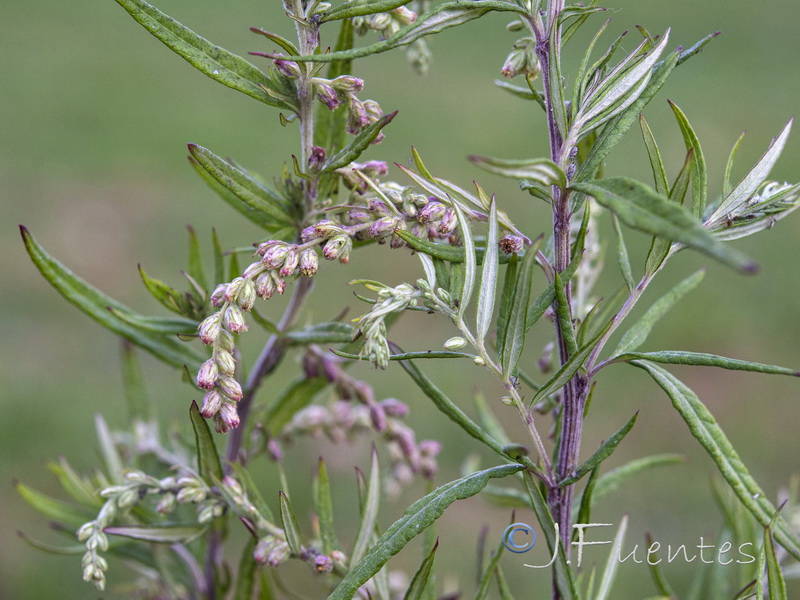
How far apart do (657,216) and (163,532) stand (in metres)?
1.09

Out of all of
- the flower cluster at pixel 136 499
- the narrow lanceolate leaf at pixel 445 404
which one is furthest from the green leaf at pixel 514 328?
the flower cluster at pixel 136 499

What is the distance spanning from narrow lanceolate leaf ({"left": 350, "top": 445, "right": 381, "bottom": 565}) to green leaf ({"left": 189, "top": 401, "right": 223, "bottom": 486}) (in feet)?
0.91

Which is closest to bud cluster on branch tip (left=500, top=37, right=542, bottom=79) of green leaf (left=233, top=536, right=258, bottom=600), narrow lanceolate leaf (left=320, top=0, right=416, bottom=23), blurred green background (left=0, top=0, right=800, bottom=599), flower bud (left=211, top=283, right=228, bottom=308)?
narrow lanceolate leaf (left=320, top=0, right=416, bottom=23)

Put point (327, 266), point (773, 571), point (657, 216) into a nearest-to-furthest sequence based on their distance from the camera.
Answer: point (657, 216), point (773, 571), point (327, 266)

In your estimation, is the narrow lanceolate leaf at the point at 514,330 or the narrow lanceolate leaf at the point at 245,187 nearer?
the narrow lanceolate leaf at the point at 514,330

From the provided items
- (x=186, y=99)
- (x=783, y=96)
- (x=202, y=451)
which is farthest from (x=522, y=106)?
(x=202, y=451)

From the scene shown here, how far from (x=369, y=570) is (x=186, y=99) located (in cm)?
694

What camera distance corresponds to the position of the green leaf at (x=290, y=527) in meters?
1.25

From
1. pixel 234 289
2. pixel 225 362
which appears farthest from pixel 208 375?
pixel 234 289

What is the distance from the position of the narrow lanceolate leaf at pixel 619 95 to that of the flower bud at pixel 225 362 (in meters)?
0.63

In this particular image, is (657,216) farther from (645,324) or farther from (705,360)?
(645,324)

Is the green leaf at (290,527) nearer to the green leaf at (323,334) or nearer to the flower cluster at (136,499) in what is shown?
the flower cluster at (136,499)

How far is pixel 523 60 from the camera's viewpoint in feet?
4.09

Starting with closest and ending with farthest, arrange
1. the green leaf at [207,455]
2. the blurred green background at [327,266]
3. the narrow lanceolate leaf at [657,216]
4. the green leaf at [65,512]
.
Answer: the narrow lanceolate leaf at [657,216]
the green leaf at [207,455]
the green leaf at [65,512]
the blurred green background at [327,266]
